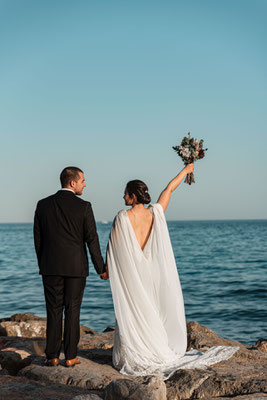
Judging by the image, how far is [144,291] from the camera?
18.2 feet

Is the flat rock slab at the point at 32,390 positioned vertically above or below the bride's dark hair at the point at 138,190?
below

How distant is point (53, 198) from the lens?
5406 mm

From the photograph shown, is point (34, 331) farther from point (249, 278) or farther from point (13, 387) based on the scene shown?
point (249, 278)

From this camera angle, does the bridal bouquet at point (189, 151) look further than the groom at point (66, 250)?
Yes

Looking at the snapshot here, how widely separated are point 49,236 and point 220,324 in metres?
9.03

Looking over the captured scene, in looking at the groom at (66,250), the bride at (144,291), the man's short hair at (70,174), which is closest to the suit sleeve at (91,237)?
the groom at (66,250)

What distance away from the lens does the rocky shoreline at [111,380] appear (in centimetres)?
404

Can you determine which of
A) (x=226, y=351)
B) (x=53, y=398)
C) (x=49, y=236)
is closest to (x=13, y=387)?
(x=53, y=398)

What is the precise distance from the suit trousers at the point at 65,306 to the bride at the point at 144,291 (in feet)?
1.54

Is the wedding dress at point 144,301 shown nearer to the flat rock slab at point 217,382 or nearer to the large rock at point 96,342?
the flat rock slab at point 217,382

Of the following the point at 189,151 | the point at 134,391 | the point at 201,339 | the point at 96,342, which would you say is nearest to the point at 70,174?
the point at 189,151

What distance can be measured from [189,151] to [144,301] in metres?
2.03

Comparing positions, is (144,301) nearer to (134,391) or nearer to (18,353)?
(134,391)

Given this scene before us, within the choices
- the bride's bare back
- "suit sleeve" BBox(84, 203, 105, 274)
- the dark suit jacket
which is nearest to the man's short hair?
the dark suit jacket
